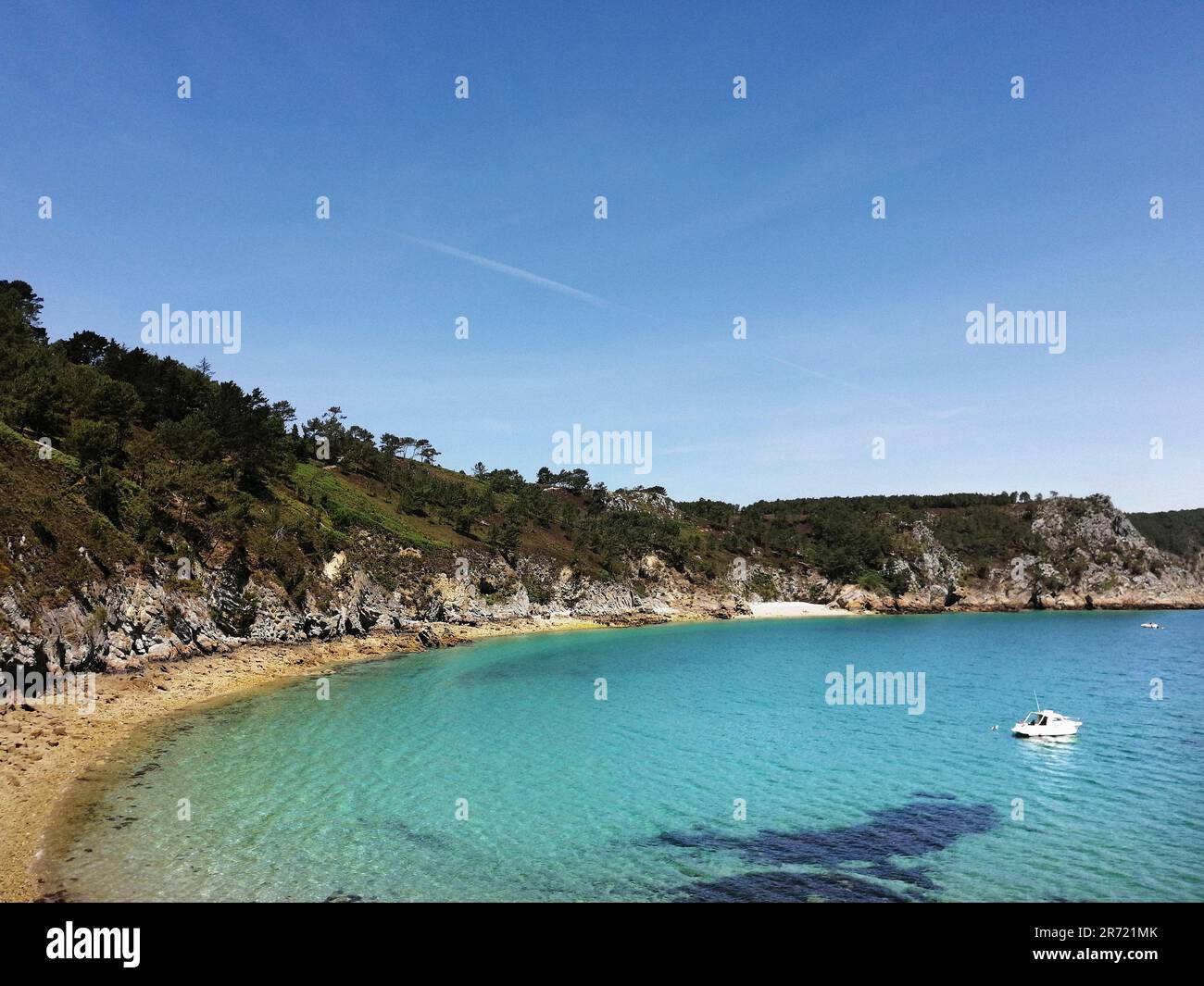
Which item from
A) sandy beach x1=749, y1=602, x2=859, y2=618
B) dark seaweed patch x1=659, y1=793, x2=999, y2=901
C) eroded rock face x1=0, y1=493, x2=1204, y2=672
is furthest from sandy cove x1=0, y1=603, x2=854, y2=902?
sandy beach x1=749, y1=602, x2=859, y2=618

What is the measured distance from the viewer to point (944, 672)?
217 ft

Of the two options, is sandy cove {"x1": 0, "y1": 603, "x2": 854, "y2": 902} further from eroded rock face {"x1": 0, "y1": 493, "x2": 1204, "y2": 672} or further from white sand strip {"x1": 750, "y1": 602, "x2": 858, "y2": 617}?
white sand strip {"x1": 750, "y1": 602, "x2": 858, "y2": 617}

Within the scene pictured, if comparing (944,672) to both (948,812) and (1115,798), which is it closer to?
(1115,798)

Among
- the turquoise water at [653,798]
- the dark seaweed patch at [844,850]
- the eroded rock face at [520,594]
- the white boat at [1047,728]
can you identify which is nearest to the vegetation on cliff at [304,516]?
the eroded rock face at [520,594]

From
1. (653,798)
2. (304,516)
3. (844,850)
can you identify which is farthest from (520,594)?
(844,850)

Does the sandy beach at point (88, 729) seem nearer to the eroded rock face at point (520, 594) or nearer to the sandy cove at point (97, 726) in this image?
the sandy cove at point (97, 726)

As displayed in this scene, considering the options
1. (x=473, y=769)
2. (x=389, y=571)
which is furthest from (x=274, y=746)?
(x=389, y=571)

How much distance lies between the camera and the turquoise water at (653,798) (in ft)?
67.2

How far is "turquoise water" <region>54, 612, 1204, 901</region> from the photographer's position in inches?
806

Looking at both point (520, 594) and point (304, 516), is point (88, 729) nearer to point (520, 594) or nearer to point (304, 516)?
point (304, 516)

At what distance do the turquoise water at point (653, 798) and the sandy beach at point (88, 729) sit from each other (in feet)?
4.88

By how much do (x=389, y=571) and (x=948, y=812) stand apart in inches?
3017

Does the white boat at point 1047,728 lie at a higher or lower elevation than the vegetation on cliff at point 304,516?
lower

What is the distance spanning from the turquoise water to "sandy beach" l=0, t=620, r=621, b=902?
1486 mm
